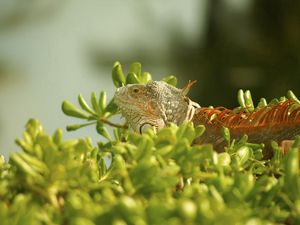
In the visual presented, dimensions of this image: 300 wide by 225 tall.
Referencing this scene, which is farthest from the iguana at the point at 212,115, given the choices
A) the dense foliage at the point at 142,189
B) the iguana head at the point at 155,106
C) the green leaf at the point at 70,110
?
the dense foliage at the point at 142,189

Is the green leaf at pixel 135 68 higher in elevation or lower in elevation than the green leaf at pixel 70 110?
higher

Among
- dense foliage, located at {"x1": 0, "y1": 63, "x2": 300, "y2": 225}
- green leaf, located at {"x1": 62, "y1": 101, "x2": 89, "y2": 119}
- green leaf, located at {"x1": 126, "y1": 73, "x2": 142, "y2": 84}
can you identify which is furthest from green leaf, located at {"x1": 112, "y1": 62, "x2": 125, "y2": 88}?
dense foliage, located at {"x1": 0, "y1": 63, "x2": 300, "y2": 225}

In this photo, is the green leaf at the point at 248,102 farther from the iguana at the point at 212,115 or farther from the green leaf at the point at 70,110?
the green leaf at the point at 70,110

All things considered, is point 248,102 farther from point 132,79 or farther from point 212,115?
point 132,79

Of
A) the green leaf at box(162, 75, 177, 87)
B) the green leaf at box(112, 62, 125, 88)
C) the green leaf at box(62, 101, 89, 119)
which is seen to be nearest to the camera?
the green leaf at box(62, 101, 89, 119)

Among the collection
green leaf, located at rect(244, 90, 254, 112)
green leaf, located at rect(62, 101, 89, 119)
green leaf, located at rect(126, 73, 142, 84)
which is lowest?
green leaf, located at rect(244, 90, 254, 112)

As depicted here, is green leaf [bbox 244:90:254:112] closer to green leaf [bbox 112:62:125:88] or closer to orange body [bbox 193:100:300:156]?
orange body [bbox 193:100:300:156]

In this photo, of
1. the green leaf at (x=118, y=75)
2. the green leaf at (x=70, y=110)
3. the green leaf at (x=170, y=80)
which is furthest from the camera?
the green leaf at (x=170, y=80)

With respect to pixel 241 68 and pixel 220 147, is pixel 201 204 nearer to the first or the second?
pixel 220 147
